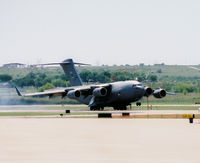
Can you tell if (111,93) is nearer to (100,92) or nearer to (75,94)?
(100,92)

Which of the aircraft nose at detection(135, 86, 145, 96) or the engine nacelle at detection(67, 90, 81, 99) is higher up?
the aircraft nose at detection(135, 86, 145, 96)

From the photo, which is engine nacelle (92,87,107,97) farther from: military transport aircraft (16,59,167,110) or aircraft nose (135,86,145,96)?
aircraft nose (135,86,145,96)

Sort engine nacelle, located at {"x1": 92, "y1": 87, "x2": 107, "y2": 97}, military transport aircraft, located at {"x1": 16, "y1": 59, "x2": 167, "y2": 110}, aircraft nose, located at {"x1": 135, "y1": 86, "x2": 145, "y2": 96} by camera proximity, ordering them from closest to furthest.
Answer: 1. aircraft nose, located at {"x1": 135, "y1": 86, "x2": 145, "y2": 96}
2. military transport aircraft, located at {"x1": 16, "y1": 59, "x2": 167, "y2": 110}
3. engine nacelle, located at {"x1": 92, "y1": 87, "x2": 107, "y2": 97}

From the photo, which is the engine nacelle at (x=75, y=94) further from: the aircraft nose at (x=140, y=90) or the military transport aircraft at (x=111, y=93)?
the aircraft nose at (x=140, y=90)
